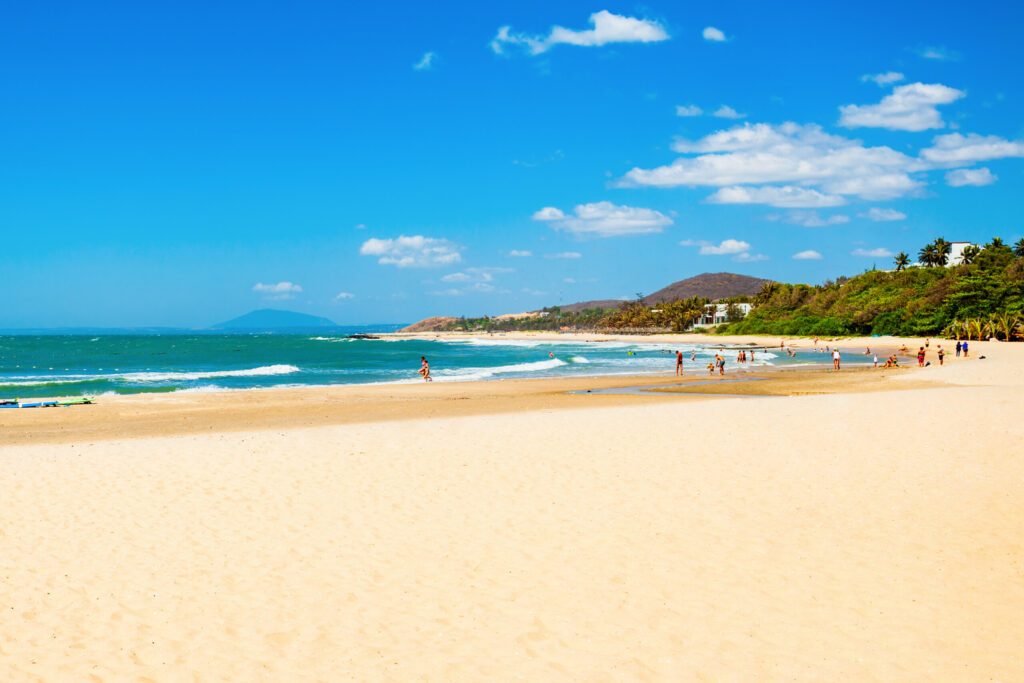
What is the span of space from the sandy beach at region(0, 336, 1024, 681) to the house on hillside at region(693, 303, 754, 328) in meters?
131

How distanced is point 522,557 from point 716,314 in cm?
14526

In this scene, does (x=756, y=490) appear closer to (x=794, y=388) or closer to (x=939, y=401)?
(x=939, y=401)

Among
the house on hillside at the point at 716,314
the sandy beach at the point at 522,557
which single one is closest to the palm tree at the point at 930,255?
the house on hillside at the point at 716,314

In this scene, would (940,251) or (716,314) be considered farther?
(716,314)

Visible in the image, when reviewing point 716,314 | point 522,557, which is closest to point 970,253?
point 716,314

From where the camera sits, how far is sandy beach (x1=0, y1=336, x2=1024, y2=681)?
5488 mm

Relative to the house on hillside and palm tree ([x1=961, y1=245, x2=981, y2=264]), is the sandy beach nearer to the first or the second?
palm tree ([x1=961, y1=245, x2=981, y2=264])

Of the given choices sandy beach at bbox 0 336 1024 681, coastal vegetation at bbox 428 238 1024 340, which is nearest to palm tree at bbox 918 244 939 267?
coastal vegetation at bbox 428 238 1024 340

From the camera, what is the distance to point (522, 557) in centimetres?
753

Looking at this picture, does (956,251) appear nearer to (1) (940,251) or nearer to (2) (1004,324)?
(1) (940,251)

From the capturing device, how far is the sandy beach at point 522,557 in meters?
5.49

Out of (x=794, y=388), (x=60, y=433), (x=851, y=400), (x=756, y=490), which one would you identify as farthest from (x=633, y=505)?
(x=794, y=388)

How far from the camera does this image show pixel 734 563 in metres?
7.28

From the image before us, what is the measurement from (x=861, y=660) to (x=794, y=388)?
1057 inches
